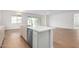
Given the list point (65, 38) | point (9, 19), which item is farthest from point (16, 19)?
point (65, 38)

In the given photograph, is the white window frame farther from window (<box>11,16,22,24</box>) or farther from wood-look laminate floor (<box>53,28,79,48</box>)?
wood-look laminate floor (<box>53,28,79,48</box>)

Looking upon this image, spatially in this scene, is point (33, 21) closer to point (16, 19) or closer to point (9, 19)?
point (16, 19)

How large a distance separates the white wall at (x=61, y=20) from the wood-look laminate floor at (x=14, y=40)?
0.51m

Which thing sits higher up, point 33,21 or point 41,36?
point 33,21

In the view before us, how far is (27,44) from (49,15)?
1.82 feet

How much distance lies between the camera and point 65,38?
1.56m

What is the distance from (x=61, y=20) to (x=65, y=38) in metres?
0.28

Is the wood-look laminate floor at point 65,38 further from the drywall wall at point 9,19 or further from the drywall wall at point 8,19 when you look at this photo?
the drywall wall at point 8,19

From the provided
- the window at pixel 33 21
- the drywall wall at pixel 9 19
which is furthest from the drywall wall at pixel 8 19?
the window at pixel 33 21

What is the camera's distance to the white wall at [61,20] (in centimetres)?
155

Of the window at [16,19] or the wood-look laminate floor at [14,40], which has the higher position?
the window at [16,19]

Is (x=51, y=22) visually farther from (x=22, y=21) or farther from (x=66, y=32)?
(x=22, y=21)
